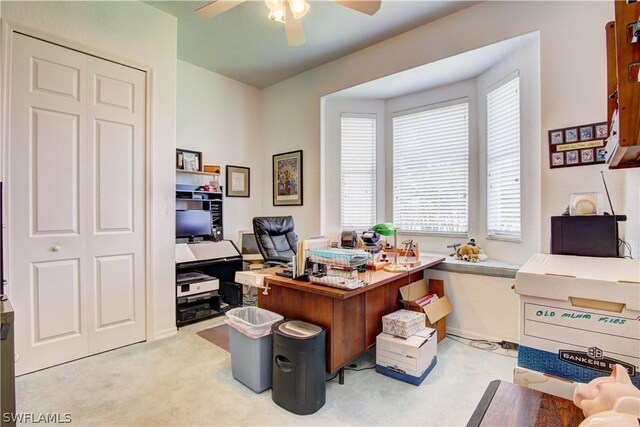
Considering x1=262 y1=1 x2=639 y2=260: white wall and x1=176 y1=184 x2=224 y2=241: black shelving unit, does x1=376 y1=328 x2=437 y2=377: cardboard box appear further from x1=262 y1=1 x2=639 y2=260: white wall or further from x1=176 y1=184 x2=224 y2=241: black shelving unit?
x1=176 y1=184 x2=224 y2=241: black shelving unit

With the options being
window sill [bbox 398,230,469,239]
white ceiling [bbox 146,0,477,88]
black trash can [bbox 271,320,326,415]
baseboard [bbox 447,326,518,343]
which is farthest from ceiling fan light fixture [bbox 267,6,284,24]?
baseboard [bbox 447,326,518,343]

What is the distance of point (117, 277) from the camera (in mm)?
2732

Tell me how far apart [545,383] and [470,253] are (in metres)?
2.56

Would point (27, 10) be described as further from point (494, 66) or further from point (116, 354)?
point (494, 66)

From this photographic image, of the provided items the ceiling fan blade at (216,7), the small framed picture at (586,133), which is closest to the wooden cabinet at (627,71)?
the ceiling fan blade at (216,7)

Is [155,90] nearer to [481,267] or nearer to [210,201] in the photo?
[210,201]

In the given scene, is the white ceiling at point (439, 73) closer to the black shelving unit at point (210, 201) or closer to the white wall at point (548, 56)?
the white wall at point (548, 56)

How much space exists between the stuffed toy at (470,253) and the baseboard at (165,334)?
2992 millimetres

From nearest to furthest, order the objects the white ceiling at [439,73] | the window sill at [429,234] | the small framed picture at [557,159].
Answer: the small framed picture at [557,159], the white ceiling at [439,73], the window sill at [429,234]

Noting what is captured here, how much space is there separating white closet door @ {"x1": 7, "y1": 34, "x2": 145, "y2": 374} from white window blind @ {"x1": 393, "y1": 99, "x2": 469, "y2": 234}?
296 centimetres

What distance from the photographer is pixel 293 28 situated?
2.41m

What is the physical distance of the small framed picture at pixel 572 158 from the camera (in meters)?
2.45

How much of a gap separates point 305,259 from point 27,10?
2.74 metres

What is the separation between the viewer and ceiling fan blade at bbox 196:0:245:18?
2162 millimetres
